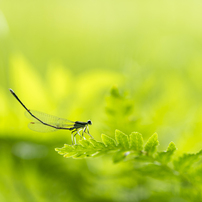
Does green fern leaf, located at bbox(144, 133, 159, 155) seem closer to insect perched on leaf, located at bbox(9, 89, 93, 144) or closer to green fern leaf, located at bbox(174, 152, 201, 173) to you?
green fern leaf, located at bbox(174, 152, 201, 173)

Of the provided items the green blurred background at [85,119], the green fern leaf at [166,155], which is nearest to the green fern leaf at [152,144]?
the green fern leaf at [166,155]

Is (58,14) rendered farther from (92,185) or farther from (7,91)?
(92,185)

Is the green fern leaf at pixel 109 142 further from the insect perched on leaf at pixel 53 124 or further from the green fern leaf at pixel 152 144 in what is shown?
the insect perched on leaf at pixel 53 124

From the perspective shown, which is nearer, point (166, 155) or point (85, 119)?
point (166, 155)

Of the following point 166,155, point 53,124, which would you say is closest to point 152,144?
point 166,155

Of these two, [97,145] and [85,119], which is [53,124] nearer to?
[85,119]

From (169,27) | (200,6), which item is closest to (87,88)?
(169,27)

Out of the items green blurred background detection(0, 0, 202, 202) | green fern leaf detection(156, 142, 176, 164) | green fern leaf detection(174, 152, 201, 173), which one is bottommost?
green fern leaf detection(174, 152, 201, 173)

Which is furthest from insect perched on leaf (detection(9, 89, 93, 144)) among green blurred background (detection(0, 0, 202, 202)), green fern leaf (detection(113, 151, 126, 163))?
green fern leaf (detection(113, 151, 126, 163))
